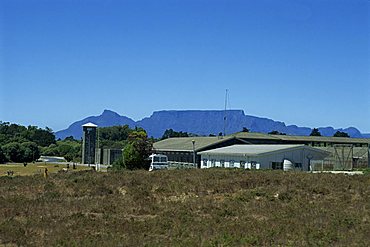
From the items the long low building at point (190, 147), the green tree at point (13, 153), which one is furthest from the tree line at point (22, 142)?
the long low building at point (190, 147)

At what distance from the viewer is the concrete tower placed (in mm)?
90312

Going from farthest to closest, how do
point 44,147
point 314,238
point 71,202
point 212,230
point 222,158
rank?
point 44,147 < point 222,158 < point 71,202 < point 212,230 < point 314,238

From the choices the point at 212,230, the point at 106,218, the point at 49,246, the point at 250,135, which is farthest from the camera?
the point at 250,135

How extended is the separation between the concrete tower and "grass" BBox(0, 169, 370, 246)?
55758 millimetres

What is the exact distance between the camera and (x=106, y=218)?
66.3 feet

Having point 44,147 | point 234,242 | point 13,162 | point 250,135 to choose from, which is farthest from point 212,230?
point 44,147

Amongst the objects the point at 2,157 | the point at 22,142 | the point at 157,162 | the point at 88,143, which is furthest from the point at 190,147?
the point at 22,142

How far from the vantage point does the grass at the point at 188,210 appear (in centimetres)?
1631

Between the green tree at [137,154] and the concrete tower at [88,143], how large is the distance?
38516mm

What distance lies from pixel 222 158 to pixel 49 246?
43878mm

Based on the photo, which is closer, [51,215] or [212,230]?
[212,230]

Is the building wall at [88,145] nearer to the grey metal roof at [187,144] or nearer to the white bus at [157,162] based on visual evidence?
the grey metal roof at [187,144]

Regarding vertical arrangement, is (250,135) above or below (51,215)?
above

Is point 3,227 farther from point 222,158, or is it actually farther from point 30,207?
point 222,158
